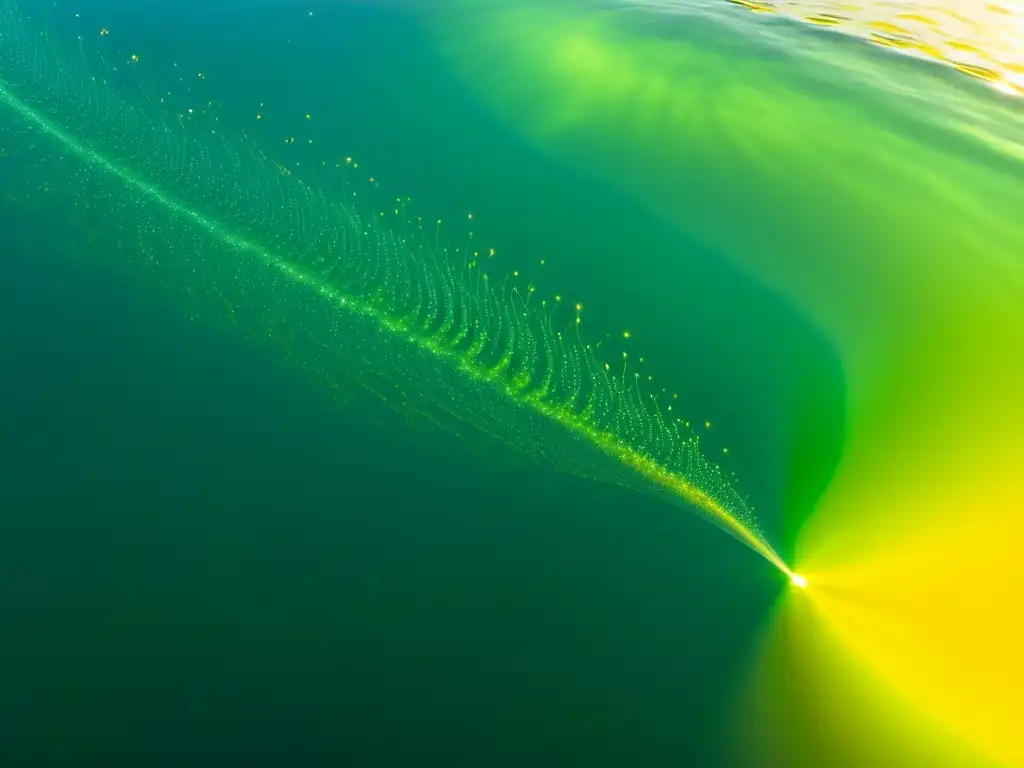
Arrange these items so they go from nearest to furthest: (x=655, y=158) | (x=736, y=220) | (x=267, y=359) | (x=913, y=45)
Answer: (x=267, y=359) → (x=736, y=220) → (x=655, y=158) → (x=913, y=45)

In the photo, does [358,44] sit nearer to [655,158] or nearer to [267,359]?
[655,158]

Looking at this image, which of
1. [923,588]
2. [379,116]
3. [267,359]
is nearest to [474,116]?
[379,116]

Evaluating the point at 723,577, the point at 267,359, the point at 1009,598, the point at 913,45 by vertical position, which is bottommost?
the point at 267,359

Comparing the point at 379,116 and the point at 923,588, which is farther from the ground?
the point at 379,116

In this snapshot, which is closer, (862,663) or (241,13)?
(862,663)

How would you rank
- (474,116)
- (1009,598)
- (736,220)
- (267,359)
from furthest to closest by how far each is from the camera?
(474,116), (736,220), (267,359), (1009,598)

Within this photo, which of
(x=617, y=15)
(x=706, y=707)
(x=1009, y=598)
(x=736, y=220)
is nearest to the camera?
(x=706, y=707)

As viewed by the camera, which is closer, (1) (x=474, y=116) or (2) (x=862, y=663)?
(2) (x=862, y=663)

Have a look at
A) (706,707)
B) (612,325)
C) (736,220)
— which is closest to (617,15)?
(736,220)

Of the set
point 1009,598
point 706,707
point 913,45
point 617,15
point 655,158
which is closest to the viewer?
point 706,707
